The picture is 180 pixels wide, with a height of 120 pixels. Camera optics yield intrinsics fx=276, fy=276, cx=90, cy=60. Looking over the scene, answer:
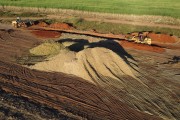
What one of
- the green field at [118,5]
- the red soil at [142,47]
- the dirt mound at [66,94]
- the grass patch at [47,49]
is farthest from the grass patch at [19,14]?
the dirt mound at [66,94]

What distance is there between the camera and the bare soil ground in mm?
15303

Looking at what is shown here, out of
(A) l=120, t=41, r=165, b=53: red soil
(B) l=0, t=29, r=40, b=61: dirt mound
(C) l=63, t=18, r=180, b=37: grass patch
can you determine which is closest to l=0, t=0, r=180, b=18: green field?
(C) l=63, t=18, r=180, b=37: grass patch

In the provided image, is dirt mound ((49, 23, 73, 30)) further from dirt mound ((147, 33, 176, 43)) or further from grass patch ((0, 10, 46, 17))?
dirt mound ((147, 33, 176, 43))

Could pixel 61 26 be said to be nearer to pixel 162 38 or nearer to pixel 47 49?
pixel 47 49

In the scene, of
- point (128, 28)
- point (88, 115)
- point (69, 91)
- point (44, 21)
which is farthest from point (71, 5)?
point (88, 115)

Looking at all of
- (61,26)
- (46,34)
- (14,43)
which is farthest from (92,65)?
(61,26)

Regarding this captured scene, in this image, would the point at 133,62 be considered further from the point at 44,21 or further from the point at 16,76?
the point at 44,21

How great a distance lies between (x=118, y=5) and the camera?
129 ft

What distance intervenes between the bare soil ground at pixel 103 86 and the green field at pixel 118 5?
14.4 m

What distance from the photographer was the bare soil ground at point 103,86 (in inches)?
602

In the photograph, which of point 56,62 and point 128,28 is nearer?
point 56,62

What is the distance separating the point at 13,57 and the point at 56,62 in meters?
4.30

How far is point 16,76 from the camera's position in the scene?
63.2 ft

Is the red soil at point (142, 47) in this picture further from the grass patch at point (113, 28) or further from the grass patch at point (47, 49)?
the grass patch at point (47, 49)
